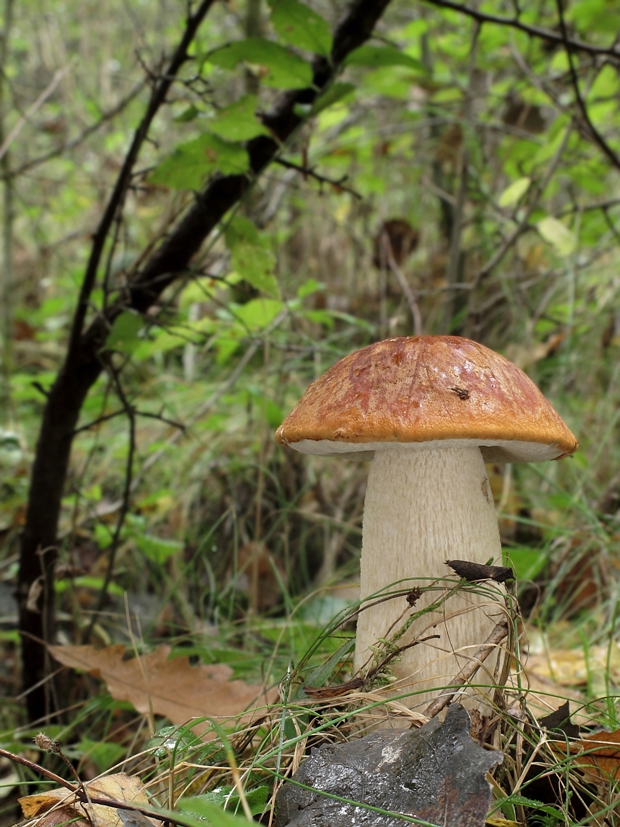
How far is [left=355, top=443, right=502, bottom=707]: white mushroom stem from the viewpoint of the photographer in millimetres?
1371

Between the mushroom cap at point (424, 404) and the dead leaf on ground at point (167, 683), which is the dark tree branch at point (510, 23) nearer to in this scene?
the mushroom cap at point (424, 404)

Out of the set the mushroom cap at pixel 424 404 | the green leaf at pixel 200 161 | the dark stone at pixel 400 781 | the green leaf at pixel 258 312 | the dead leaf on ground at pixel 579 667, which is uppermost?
the green leaf at pixel 200 161

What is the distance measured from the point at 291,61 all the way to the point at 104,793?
1732mm

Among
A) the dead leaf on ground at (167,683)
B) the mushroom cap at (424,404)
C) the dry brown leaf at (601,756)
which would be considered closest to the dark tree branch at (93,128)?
the mushroom cap at (424,404)

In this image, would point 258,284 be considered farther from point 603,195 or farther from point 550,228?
point 603,195

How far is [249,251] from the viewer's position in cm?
192

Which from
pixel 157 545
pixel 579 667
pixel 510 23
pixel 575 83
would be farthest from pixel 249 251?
→ pixel 579 667

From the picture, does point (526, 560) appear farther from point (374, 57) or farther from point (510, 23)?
point (510, 23)

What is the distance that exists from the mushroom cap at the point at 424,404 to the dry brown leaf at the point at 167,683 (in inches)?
33.3

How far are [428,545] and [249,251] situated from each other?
1.05 metres

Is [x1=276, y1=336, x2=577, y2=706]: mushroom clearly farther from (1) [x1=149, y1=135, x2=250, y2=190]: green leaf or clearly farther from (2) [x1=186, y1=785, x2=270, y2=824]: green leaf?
(1) [x1=149, y1=135, x2=250, y2=190]: green leaf

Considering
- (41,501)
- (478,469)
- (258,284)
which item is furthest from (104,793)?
(258,284)

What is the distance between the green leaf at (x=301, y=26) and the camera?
156cm

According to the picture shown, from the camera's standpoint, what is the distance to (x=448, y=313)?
3711 millimetres
